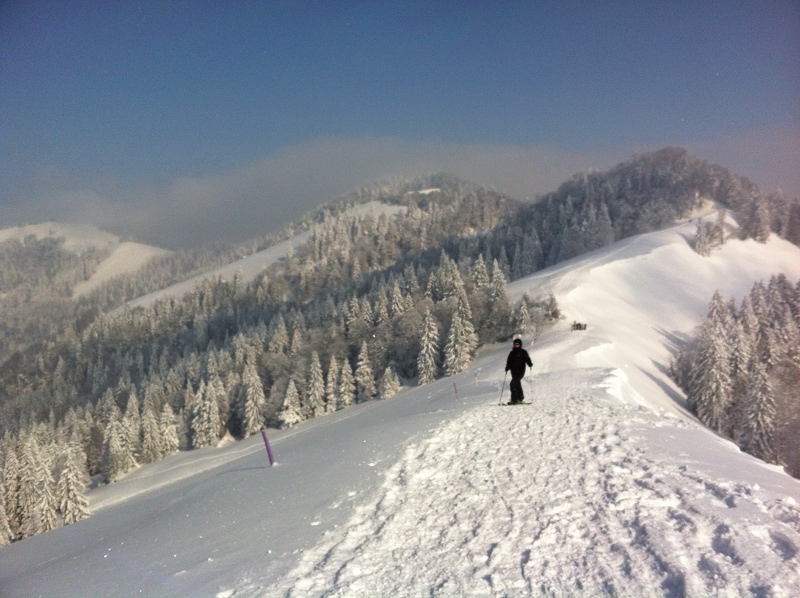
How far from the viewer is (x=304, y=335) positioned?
273 feet

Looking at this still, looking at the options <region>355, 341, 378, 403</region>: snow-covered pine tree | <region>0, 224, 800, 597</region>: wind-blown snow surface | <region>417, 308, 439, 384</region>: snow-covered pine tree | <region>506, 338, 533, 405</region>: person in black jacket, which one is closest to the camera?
<region>0, 224, 800, 597</region>: wind-blown snow surface

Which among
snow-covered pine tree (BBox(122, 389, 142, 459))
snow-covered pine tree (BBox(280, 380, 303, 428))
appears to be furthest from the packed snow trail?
snow-covered pine tree (BBox(122, 389, 142, 459))

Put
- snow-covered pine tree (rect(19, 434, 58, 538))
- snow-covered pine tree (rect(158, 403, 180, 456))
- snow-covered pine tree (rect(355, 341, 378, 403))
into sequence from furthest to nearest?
snow-covered pine tree (rect(355, 341, 378, 403))
snow-covered pine tree (rect(158, 403, 180, 456))
snow-covered pine tree (rect(19, 434, 58, 538))

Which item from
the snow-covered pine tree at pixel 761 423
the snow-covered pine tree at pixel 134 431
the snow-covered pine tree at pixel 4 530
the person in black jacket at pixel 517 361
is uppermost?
the person in black jacket at pixel 517 361

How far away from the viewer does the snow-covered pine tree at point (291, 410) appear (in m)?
60.6

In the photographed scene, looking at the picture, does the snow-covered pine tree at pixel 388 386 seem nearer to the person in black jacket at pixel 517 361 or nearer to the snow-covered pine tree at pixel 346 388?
the snow-covered pine tree at pixel 346 388

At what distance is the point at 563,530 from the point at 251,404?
204ft

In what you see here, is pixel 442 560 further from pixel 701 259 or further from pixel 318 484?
pixel 701 259

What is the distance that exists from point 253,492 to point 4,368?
561ft

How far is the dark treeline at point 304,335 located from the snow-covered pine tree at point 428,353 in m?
0.20

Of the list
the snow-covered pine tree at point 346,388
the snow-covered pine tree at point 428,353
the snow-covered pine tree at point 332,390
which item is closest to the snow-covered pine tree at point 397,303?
the snow-covered pine tree at point 428,353

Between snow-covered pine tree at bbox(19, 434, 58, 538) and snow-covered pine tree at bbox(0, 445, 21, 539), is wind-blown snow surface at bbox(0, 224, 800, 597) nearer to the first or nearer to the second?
snow-covered pine tree at bbox(19, 434, 58, 538)

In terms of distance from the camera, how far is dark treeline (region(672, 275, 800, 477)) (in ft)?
120

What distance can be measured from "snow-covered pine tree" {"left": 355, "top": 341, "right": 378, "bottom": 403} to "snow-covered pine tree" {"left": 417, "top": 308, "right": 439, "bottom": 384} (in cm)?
750
